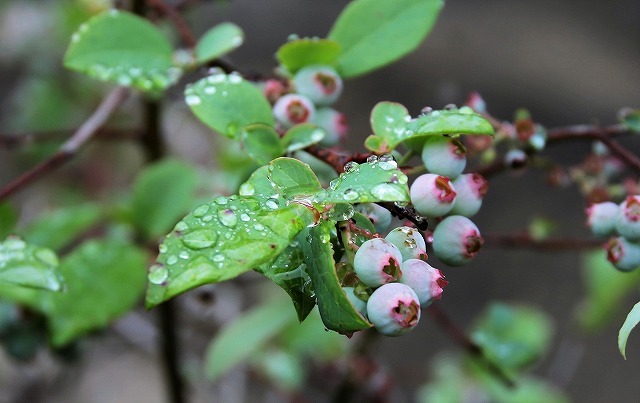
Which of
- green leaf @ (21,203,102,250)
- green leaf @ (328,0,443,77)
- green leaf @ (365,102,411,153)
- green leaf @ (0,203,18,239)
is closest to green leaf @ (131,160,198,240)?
green leaf @ (21,203,102,250)

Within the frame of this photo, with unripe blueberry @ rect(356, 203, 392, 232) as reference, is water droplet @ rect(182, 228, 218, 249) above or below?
above

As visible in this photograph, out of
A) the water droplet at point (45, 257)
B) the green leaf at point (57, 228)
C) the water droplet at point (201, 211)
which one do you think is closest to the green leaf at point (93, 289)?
the green leaf at point (57, 228)

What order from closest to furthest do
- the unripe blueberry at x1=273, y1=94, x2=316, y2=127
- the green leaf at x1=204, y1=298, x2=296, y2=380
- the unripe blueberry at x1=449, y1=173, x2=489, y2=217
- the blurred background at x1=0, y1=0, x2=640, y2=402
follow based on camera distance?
the unripe blueberry at x1=449, y1=173, x2=489, y2=217 < the unripe blueberry at x1=273, y1=94, x2=316, y2=127 < the green leaf at x1=204, y1=298, x2=296, y2=380 < the blurred background at x1=0, y1=0, x2=640, y2=402

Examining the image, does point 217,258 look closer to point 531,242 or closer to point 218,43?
point 218,43

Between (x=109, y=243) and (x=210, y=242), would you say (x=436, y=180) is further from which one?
(x=109, y=243)

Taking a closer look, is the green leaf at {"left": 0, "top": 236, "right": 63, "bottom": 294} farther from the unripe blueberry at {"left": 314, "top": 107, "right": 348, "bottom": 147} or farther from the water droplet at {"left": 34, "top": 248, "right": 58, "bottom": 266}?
the unripe blueberry at {"left": 314, "top": 107, "right": 348, "bottom": 147}

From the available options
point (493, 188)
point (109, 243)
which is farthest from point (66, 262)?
point (493, 188)

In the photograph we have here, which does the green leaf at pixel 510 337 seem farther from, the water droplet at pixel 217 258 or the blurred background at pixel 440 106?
the water droplet at pixel 217 258
